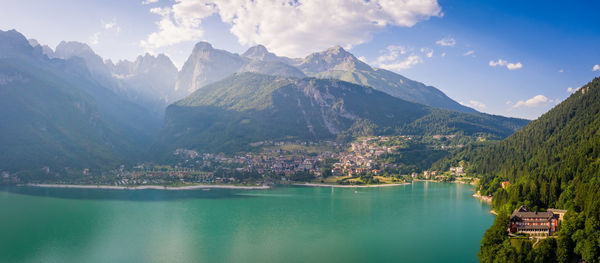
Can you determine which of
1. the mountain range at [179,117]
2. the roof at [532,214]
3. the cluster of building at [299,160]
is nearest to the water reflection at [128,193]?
the mountain range at [179,117]

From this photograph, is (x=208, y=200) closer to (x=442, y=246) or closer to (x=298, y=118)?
(x=442, y=246)

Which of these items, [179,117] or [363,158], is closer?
[363,158]

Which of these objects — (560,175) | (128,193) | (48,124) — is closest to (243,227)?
(560,175)

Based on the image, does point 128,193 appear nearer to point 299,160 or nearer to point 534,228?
point 299,160

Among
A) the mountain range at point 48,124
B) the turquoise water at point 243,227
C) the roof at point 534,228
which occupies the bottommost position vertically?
the turquoise water at point 243,227

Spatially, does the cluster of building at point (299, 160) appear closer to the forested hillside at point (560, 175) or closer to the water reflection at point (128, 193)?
the water reflection at point (128, 193)

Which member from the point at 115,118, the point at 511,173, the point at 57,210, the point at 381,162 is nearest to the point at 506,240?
the point at 511,173

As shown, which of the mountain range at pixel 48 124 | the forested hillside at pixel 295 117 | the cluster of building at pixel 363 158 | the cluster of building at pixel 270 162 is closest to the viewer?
the mountain range at pixel 48 124

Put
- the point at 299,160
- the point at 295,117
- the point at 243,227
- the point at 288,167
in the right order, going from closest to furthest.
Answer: the point at 243,227 → the point at 288,167 → the point at 299,160 → the point at 295,117
